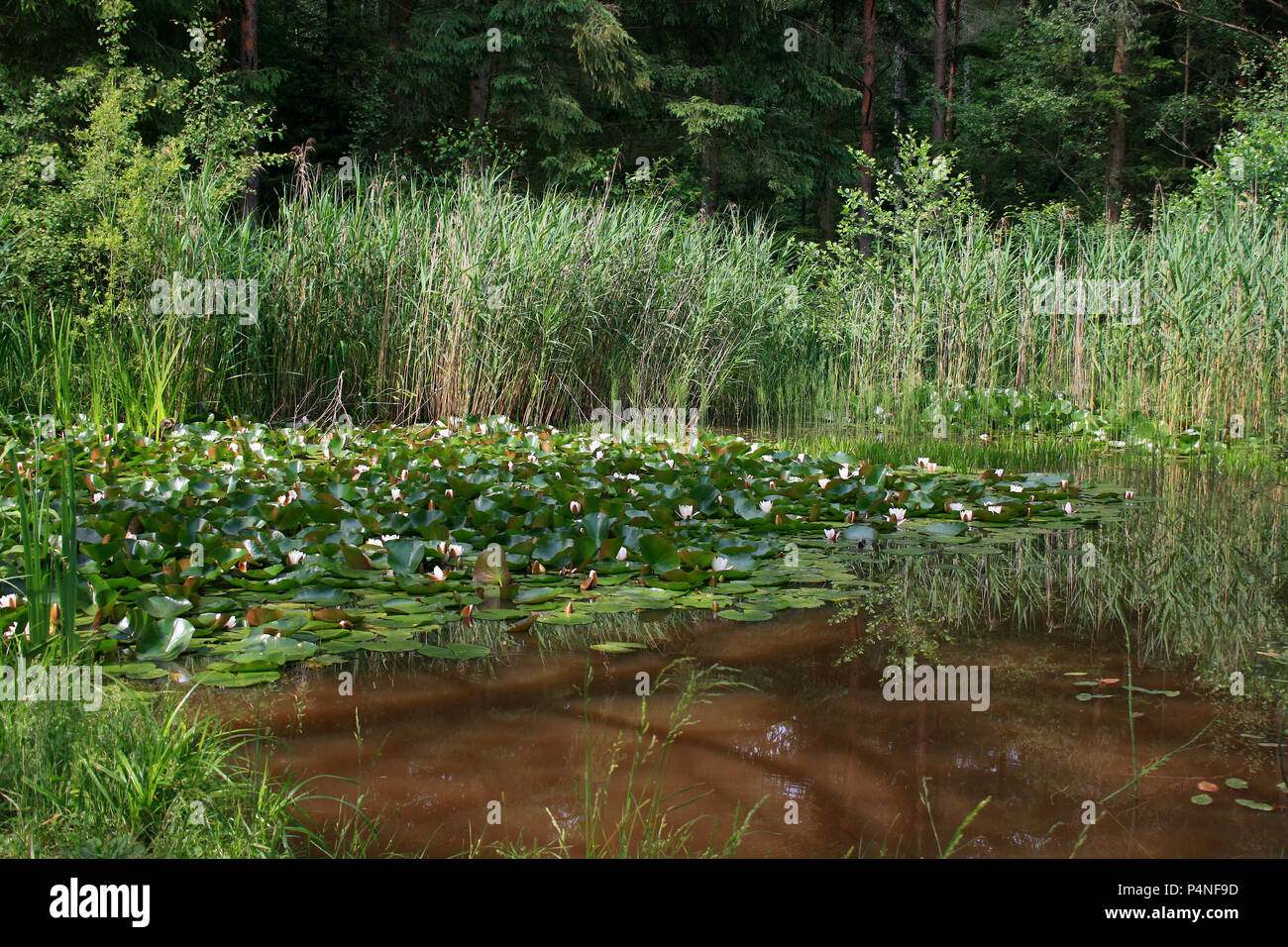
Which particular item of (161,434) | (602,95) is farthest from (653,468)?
(602,95)

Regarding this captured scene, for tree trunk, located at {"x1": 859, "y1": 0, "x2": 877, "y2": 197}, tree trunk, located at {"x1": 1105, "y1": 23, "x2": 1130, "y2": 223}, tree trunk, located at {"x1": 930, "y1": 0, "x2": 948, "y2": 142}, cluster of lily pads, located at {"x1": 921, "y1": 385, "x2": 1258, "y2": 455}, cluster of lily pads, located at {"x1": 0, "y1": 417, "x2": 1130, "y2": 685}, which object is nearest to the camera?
cluster of lily pads, located at {"x1": 0, "y1": 417, "x2": 1130, "y2": 685}

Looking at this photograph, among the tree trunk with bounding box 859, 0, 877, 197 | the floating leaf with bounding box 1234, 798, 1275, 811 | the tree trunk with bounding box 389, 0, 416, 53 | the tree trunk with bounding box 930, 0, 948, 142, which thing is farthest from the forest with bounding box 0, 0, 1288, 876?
the tree trunk with bounding box 930, 0, 948, 142

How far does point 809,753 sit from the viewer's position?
194 cm

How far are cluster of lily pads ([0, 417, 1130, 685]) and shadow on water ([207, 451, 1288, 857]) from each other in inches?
10.1

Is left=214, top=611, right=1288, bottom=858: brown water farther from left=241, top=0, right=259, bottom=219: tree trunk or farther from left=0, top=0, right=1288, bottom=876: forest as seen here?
left=241, top=0, right=259, bottom=219: tree trunk

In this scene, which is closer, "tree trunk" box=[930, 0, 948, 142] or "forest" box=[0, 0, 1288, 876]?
"forest" box=[0, 0, 1288, 876]

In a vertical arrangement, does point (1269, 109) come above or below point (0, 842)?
above

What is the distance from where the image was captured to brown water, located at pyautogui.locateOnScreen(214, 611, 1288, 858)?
163 cm

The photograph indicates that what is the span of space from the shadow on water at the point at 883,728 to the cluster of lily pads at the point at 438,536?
10.1 inches

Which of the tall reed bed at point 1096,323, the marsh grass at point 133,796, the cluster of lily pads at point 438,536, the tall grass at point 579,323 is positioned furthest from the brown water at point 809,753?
the tall reed bed at point 1096,323
